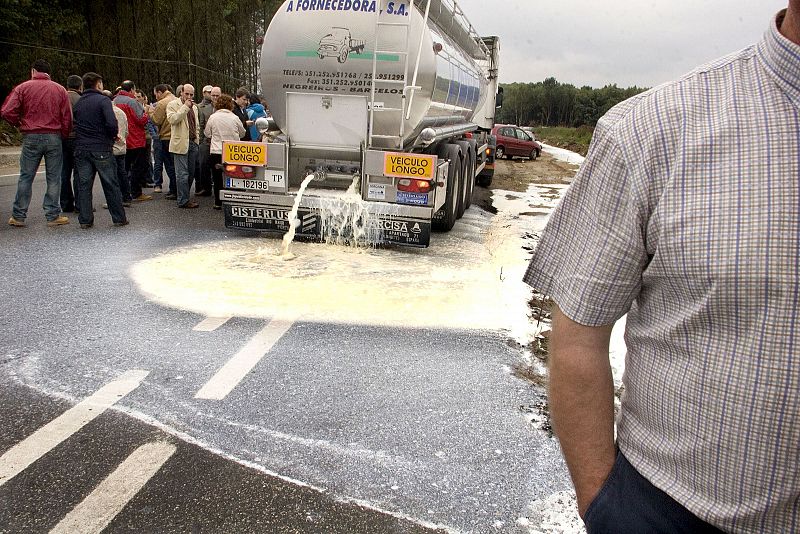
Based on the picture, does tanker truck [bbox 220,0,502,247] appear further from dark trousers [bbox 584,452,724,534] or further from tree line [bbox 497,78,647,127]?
tree line [bbox 497,78,647,127]

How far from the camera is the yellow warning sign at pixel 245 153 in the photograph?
801cm

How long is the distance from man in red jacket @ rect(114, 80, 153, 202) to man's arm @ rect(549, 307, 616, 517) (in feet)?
36.1

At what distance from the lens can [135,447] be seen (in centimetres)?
323

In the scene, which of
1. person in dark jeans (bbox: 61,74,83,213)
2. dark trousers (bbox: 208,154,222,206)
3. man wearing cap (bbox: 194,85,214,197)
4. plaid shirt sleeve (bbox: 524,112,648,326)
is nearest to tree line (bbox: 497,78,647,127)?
man wearing cap (bbox: 194,85,214,197)

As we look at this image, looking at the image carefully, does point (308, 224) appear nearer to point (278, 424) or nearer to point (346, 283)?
point (346, 283)

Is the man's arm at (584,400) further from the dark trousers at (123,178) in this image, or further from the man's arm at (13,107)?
the dark trousers at (123,178)

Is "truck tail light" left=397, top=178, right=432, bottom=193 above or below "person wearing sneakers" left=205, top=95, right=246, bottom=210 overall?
below

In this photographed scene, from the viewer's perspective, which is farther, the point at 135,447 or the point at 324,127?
the point at 324,127

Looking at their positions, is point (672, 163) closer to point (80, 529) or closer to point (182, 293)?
point (80, 529)

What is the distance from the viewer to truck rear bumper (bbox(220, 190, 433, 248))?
7.86m

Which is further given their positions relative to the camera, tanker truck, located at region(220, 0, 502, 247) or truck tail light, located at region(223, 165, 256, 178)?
truck tail light, located at region(223, 165, 256, 178)

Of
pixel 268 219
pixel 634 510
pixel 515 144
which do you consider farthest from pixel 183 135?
pixel 515 144

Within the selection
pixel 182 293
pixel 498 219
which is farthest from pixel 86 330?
pixel 498 219

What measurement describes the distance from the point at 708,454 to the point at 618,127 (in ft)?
2.06
